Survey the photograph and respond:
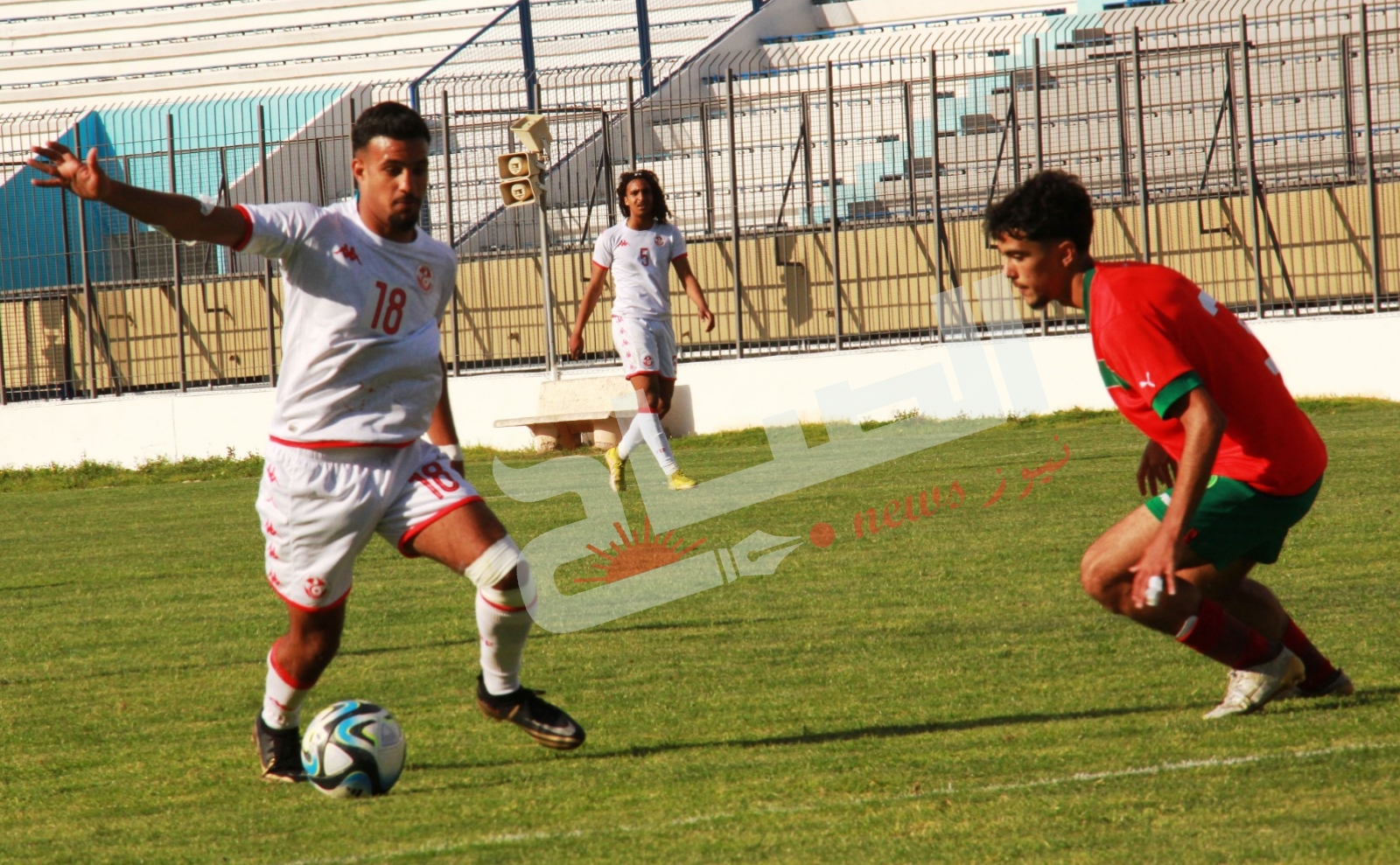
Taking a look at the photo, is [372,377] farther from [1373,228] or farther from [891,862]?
[1373,228]

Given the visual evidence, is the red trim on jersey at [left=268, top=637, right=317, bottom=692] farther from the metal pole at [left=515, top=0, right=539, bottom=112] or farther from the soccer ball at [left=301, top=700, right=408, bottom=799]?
the metal pole at [left=515, top=0, right=539, bottom=112]

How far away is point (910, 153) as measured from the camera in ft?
61.2

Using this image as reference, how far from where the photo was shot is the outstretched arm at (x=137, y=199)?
4.08 meters

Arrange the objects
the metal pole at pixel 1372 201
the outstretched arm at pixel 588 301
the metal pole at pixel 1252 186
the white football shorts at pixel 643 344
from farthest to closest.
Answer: the metal pole at pixel 1252 186 < the metal pole at pixel 1372 201 < the outstretched arm at pixel 588 301 < the white football shorts at pixel 643 344

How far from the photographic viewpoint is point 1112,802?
3975 mm

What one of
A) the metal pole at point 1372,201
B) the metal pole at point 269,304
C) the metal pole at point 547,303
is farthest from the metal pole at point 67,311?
the metal pole at point 1372,201

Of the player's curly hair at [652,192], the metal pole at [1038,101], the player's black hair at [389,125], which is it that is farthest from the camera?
the metal pole at [1038,101]

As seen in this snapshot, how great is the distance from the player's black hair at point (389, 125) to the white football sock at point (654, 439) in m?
7.14

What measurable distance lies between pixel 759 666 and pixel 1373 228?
13.2 metres

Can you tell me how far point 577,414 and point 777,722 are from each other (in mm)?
12553

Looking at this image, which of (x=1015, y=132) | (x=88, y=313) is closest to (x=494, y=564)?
(x=1015, y=132)

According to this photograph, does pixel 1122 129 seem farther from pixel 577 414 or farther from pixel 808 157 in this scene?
pixel 577 414

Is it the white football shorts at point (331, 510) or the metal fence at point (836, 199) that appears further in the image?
the metal fence at point (836, 199)

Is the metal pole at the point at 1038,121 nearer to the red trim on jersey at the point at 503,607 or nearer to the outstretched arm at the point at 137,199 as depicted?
the red trim on jersey at the point at 503,607
